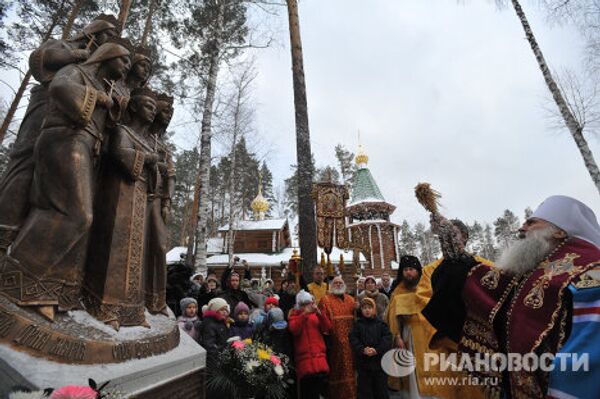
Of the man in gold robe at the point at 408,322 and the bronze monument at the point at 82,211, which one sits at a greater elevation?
the bronze monument at the point at 82,211

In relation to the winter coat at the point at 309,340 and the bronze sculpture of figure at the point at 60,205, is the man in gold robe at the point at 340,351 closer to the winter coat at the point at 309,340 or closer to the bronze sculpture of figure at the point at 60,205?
the winter coat at the point at 309,340

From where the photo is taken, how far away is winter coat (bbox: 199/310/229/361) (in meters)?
4.12

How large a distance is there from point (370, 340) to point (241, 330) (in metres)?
1.73

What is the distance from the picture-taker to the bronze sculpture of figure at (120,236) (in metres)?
2.66

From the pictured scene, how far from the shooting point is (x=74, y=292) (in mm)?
2391

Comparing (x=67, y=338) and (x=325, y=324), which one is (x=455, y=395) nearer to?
(x=325, y=324)

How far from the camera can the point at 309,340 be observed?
15.3 ft

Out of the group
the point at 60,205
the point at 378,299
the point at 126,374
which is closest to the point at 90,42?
the point at 60,205

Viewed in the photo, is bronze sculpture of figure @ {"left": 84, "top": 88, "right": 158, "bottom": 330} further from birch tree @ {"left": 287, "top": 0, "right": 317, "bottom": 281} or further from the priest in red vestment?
birch tree @ {"left": 287, "top": 0, "right": 317, "bottom": 281}

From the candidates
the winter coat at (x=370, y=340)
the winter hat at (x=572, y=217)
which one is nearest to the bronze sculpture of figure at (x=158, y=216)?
the winter coat at (x=370, y=340)

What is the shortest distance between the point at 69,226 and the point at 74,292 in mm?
463

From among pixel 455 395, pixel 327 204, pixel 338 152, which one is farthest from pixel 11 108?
pixel 338 152

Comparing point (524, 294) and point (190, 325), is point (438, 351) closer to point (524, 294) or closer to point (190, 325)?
point (524, 294)

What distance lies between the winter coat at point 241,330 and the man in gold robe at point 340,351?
1156 millimetres
